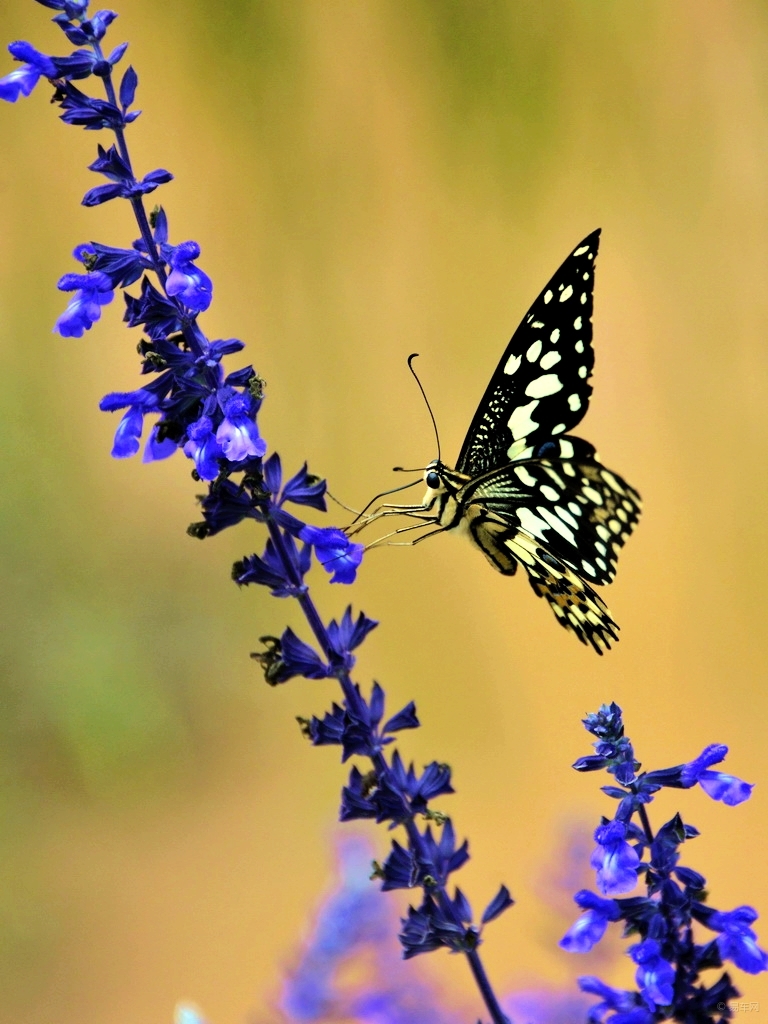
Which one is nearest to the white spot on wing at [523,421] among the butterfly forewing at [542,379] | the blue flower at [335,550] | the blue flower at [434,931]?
the butterfly forewing at [542,379]

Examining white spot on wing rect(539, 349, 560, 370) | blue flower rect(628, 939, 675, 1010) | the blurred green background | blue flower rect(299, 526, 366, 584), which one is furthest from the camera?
the blurred green background

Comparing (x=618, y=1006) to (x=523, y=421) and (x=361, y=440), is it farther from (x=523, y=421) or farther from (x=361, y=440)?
(x=361, y=440)

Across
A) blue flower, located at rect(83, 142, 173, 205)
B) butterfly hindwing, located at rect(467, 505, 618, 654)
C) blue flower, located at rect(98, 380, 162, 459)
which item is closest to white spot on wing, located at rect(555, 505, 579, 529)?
butterfly hindwing, located at rect(467, 505, 618, 654)

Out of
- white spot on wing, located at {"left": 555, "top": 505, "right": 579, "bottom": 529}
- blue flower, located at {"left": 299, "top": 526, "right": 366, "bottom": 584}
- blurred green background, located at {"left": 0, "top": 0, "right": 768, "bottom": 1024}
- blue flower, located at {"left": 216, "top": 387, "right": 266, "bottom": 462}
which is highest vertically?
blurred green background, located at {"left": 0, "top": 0, "right": 768, "bottom": 1024}

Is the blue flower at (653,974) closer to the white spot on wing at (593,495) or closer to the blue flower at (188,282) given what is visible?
the blue flower at (188,282)

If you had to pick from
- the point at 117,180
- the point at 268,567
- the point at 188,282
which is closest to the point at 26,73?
the point at 117,180

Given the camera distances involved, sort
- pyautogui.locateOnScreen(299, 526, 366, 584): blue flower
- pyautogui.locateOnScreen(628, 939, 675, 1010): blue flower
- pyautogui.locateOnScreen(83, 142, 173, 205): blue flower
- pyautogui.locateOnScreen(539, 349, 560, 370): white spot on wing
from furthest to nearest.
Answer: pyautogui.locateOnScreen(539, 349, 560, 370): white spot on wing → pyautogui.locateOnScreen(299, 526, 366, 584): blue flower → pyautogui.locateOnScreen(83, 142, 173, 205): blue flower → pyautogui.locateOnScreen(628, 939, 675, 1010): blue flower

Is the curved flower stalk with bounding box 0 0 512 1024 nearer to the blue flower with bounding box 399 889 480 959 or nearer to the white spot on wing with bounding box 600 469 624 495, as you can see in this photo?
the blue flower with bounding box 399 889 480 959
